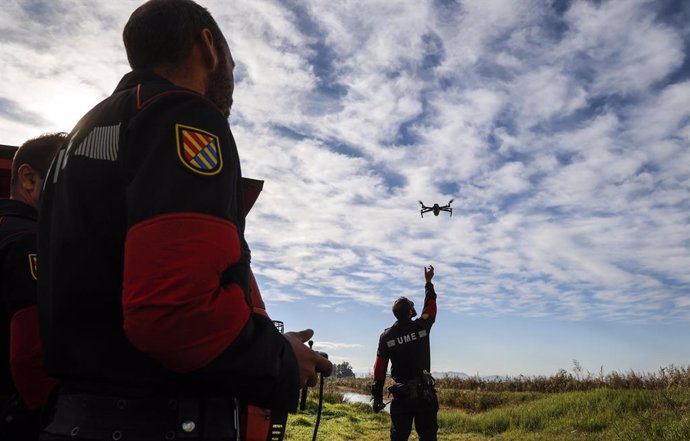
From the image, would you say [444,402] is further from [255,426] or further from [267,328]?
[267,328]

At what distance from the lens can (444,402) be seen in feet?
65.6

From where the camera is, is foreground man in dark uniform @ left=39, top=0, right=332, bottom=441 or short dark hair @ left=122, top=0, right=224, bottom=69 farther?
short dark hair @ left=122, top=0, right=224, bottom=69

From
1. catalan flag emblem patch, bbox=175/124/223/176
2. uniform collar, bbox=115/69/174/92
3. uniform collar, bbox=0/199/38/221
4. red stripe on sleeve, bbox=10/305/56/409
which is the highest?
uniform collar, bbox=115/69/174/92

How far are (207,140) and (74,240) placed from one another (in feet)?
1.42

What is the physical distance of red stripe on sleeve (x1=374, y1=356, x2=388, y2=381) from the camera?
28.2 ft

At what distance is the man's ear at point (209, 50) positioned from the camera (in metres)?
1.63

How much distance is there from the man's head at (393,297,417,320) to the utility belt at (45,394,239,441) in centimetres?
731

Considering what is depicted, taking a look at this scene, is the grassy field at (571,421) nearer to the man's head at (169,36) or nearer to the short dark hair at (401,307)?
the short dark hair at (401,307)

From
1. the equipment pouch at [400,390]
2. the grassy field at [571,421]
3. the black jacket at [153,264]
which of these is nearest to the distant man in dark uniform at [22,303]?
the black jacket at [153,264]

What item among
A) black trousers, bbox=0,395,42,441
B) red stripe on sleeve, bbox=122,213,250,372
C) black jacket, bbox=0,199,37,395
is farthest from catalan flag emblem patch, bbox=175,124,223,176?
black trousers, bbox=0,395,42,441

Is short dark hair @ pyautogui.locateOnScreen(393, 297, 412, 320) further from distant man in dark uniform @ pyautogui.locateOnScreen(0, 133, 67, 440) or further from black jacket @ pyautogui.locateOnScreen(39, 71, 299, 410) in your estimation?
black jacket @ pyautogui.locateOnScreen(39, 71, 299, 410)

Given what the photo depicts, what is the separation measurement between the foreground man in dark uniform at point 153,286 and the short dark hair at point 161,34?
8.8 inches

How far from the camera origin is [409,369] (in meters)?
8.21

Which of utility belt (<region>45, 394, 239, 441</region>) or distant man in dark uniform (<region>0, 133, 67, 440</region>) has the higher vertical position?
distant man in dark uniform (<region>0, 133, 67, 440</region>)
